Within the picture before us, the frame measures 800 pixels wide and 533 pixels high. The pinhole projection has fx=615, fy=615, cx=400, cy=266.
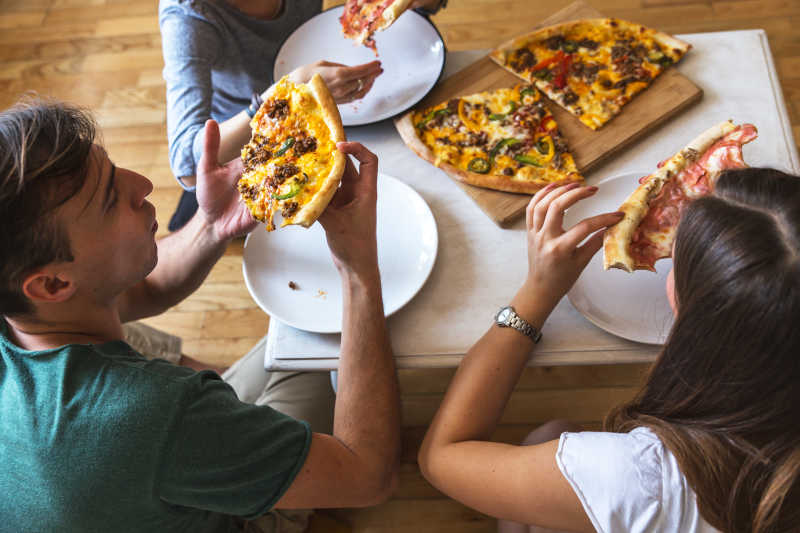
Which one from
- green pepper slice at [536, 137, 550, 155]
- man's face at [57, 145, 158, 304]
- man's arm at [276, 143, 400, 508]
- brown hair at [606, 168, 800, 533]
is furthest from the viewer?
green pepper slice at [536, 137, 550, 155]

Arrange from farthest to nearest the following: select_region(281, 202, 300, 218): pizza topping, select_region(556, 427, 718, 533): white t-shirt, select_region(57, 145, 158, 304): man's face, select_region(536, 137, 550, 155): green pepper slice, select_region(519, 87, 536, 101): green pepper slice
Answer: select_region(519, 87, 536, 101): green pepper slice → select_region(536, 137, 550, 155): green pepper slice → select_region(281, 202, 300, 218): pizza topping → select_region(57, 145, 158, 304): man's face → select_region(556, 427, 718, 533): white t-shirt

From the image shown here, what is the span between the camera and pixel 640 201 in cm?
166

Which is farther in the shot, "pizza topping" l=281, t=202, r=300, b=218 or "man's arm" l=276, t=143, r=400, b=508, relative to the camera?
"pizza topping" l=281, t=202, r=300, b=218

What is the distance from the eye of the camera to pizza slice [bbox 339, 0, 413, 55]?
212 centimetres

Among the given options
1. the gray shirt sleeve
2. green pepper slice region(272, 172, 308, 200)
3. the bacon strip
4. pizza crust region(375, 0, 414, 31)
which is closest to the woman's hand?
the bacon strip

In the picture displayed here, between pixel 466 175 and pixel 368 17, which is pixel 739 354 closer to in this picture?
pixel 466 175

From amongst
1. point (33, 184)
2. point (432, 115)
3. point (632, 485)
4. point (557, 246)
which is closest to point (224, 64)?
point (432, 115)

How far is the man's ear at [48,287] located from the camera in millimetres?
1255

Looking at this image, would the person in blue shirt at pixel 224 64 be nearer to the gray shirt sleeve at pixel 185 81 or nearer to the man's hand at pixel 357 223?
the gray shirt sleeve at pixel 185 81

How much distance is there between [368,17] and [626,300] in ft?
4.29

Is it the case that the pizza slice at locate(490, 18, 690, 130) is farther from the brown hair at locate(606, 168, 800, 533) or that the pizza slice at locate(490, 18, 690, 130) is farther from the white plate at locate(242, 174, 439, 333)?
the brown hair at locate(606, 168, 800, 533)

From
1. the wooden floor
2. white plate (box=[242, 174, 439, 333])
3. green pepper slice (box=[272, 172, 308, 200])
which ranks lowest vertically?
the wooden floor

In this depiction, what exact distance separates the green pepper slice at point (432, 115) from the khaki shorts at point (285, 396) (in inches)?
36.6

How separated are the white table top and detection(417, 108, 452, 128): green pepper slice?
10 centimetres
